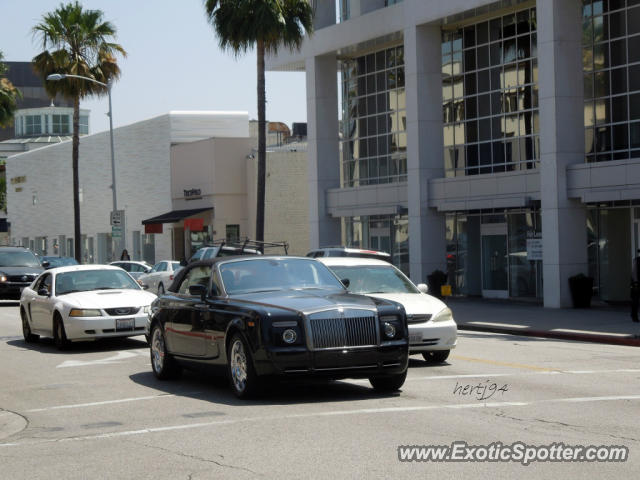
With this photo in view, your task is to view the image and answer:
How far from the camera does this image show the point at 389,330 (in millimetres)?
12242

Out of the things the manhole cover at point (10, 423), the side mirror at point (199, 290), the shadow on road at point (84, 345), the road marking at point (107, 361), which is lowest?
the shadow on road at point (84, 345)

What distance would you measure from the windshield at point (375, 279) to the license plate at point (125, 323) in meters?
4.31

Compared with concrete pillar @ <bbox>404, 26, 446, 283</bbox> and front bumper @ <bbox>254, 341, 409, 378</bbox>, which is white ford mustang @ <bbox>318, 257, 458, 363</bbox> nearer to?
front bumper @ <bbox>254, 341, 409, 378</bbox>

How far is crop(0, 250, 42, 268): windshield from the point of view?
3666 cm

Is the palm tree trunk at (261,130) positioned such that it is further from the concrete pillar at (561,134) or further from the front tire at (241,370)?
the front tire at (241,370)

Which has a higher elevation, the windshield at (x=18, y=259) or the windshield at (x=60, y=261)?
the windshield at (x=18, y=259)

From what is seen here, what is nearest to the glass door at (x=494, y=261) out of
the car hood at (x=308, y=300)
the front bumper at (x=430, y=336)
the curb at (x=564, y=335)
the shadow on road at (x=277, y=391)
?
the curb at (x=564, y=335)

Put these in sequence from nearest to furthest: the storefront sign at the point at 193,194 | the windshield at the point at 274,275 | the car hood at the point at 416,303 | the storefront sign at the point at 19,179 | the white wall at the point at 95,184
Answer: the windshield at the point at 274,275 → the car hood at the point at 416,303 → the storefront sign at the point at 193,194 → the white wall at the point at 95,184 → the storefront sign at the point at 19,179

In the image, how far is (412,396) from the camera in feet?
40.8

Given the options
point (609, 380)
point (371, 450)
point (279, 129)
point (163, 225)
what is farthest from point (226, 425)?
point (279, 129)

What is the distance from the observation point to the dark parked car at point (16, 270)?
35.7 meters

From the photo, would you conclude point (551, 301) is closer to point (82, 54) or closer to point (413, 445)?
point (413, 445)

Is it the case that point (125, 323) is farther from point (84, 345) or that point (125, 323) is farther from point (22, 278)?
point (22, 278)
